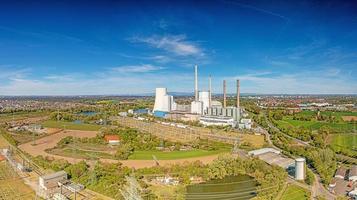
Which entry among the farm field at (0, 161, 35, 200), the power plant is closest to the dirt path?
the farm field at (0, 161, 35, 200)

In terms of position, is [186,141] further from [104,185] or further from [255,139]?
[104,185]

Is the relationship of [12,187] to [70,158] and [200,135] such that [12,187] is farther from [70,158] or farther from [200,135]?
[200,135]

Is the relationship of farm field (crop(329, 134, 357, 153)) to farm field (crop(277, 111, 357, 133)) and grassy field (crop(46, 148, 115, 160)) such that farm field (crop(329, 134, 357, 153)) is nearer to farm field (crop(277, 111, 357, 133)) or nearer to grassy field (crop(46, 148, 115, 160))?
farm field (crop(277, 111, 357, 133))

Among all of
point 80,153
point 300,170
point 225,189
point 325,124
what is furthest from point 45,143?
point 325,124

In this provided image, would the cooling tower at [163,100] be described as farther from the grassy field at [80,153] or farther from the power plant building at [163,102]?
the grassy field at [80,153]

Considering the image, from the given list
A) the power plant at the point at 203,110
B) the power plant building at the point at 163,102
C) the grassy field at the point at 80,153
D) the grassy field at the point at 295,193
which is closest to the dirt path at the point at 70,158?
the grassy field at the point at 80,153

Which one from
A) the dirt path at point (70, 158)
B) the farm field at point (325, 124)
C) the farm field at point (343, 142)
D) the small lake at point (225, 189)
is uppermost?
the farm field at point (325, 124)
